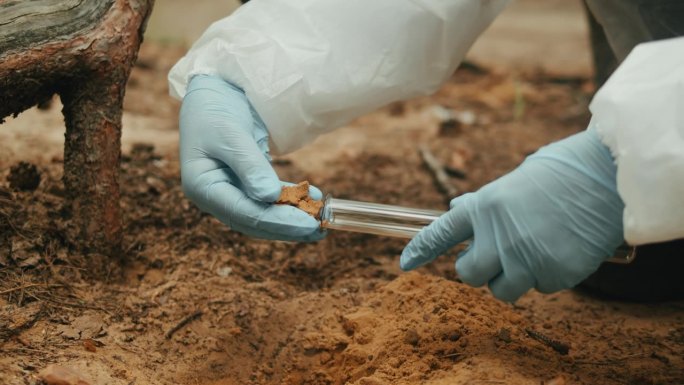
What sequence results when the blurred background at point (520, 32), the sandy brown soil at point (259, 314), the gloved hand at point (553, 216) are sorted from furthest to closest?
the blurred background at point (520, 32) → the sandy brown soil at point (259, 314) → the gloved hand at point (553, 216)

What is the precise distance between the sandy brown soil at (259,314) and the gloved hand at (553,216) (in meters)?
0.21

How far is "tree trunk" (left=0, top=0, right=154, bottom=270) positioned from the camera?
1454mm

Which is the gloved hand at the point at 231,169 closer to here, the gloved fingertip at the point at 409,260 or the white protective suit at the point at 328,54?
the white protective suit at the point at 328,54

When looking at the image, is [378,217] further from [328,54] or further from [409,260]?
[328,54]

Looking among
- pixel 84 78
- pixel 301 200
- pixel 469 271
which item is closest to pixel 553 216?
pixel 469 271

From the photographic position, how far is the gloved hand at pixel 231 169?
1.39 metres

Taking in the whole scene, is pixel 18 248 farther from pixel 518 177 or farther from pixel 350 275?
pixel 518 177

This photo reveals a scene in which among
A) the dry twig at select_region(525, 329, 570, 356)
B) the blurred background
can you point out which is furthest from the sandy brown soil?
the blurred background

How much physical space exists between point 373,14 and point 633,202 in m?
0.83

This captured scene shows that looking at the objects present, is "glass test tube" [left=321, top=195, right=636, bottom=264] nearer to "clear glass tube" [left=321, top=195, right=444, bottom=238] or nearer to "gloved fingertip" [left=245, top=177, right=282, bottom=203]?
"clear glass tube" [left=321, top=195, right=444, bottom=238]

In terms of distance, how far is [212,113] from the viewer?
4.93ft

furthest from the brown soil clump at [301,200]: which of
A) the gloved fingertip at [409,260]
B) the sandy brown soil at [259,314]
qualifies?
the sandy brown soil at [259,314]

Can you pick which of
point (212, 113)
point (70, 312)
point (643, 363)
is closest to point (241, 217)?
point (212, 113)

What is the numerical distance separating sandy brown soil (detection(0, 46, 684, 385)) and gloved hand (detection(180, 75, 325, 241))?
0.29 m
